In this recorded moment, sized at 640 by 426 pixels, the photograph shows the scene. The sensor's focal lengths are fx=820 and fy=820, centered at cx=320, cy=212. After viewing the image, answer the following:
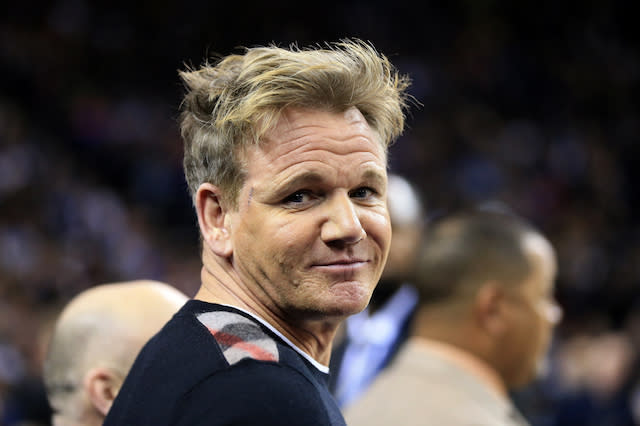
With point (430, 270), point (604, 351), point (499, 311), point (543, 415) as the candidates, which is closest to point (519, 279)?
point (499, 311)

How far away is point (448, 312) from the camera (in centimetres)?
273

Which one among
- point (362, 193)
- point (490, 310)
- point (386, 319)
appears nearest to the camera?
point (362, 193)

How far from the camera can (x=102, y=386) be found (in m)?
1.99

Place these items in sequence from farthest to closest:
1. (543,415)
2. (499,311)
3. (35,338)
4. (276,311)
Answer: (35,338) → (543,415) → (499,311) → (276,311)

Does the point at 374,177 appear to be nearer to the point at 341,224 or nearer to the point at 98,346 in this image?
the point at 341,224

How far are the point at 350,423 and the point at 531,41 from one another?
10.3 metres

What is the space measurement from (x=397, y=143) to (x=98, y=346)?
26.3ft

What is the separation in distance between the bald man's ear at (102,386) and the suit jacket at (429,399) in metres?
0.82

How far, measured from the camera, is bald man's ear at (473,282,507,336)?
2.71 m

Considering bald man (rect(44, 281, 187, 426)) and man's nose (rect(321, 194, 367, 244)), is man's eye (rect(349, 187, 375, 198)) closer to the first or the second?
man's nose (rect(321, 194, 367, 244))

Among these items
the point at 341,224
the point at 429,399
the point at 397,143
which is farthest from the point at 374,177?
the point at 397,143

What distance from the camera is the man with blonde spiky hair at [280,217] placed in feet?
4.58

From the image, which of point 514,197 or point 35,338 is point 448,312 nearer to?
point 35,338

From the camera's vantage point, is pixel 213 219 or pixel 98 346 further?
pixel 98 346
